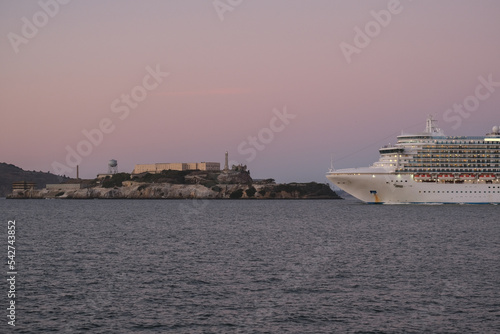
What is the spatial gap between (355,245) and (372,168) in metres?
64.5

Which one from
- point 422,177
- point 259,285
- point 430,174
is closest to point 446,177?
point 430,174

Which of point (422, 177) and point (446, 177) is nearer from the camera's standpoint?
point (422, 177)

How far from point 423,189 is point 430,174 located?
11.3ft

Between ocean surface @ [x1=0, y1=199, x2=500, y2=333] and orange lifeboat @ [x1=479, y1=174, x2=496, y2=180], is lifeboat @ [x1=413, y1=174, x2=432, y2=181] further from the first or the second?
ocean surface @ [x1=0, y1=199, x2=500, y2=333]

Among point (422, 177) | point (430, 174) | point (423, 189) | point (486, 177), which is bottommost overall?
point (423, 189)

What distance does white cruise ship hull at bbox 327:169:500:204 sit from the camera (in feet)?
372

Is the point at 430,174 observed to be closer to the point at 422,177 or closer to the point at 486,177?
the point at 422,177

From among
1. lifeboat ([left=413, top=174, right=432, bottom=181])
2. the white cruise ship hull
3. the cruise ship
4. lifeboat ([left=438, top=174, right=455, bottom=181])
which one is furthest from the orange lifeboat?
lifeboat ([left=413, top=174, right=432, bottom=181])

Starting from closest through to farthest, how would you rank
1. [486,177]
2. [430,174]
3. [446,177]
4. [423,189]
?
[423,189] < [430,174] < [446,177] < [486,177]

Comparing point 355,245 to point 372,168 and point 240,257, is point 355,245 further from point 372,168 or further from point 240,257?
point 372,168

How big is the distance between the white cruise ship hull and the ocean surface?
182ft

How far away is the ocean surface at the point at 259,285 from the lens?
24812 mm

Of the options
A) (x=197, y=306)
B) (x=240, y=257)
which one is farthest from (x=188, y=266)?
(x=197, y=306)

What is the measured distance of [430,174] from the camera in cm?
11500
